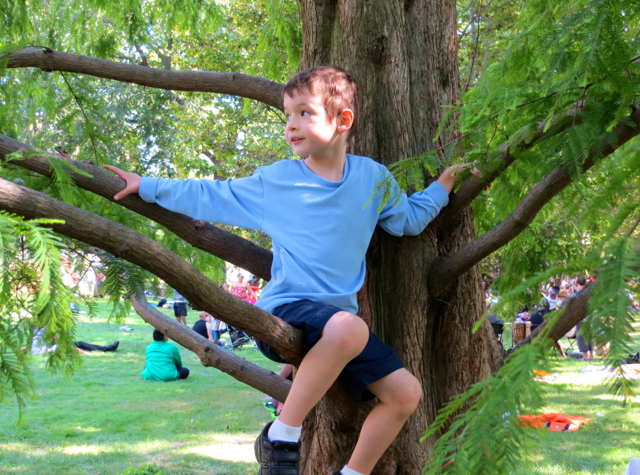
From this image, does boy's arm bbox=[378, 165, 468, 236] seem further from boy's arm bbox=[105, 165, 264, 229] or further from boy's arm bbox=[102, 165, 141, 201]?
boy's arm bbox=[102, 165, 141, 201]

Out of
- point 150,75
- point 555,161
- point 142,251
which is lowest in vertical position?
point 142,251

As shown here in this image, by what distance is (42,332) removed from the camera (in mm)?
1654

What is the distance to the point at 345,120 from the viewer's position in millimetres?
2469

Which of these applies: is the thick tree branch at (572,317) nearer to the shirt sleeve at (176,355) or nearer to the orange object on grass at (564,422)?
the orange object on grass at (564,422)

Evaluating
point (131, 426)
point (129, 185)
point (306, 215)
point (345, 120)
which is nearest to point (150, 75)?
point (129, 185)

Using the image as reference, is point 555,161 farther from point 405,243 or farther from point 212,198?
point 212,198

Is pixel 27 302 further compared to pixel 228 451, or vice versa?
pixel 228 451

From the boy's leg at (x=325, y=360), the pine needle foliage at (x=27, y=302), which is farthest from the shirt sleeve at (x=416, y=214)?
the pine needle foliage at (x=27, y=302)

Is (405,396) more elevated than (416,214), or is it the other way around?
(416,214)

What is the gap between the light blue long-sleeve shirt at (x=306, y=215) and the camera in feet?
7.36

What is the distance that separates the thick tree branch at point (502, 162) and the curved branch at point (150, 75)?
1034 millimetres

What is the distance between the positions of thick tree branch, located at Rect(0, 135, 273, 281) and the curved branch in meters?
0.83

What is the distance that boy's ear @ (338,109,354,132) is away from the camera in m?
2.45

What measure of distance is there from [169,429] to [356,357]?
5941 millimetres
